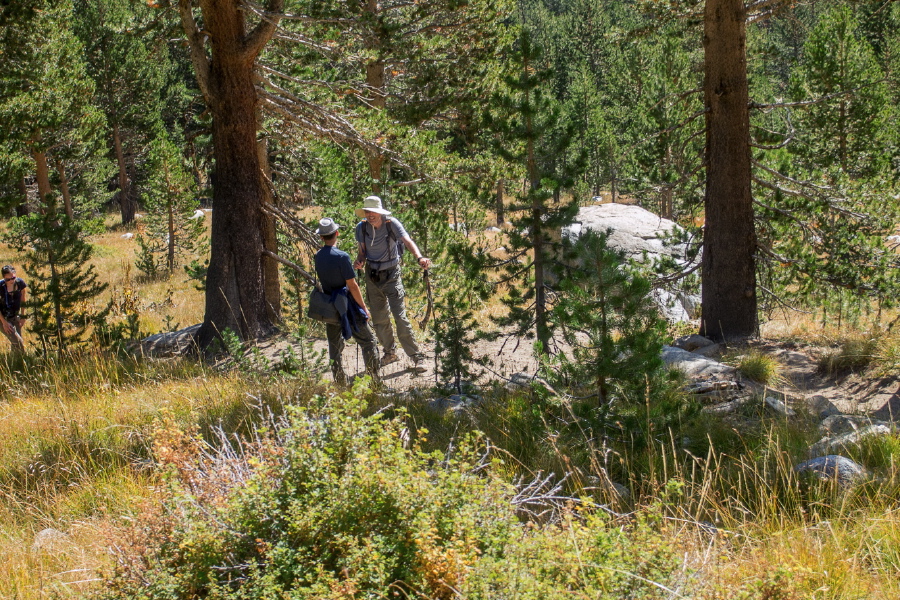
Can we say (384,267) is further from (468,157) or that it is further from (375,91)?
(468,157)

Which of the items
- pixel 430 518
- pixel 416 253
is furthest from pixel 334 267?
pixel 430 518

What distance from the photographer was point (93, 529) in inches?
141

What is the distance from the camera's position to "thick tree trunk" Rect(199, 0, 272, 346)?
26.3 feet

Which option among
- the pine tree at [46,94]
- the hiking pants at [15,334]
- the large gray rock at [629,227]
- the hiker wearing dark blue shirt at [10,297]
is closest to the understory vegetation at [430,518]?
the hiking pants at [15,334]

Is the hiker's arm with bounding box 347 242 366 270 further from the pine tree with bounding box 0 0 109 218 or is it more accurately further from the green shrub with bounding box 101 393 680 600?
the pine tree with bounding box 0 0 109 218

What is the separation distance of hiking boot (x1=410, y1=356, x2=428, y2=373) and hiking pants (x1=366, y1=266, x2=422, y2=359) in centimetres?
5

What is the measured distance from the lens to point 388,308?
7.79 m

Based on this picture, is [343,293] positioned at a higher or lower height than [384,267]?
lower

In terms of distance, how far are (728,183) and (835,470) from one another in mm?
5298

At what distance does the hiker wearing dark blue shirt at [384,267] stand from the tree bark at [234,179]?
5.18ft

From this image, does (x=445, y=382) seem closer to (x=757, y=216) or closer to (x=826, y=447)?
(x=826, y=447)

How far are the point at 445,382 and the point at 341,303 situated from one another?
1.22 meters

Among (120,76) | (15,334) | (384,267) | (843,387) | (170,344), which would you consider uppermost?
(120,76)

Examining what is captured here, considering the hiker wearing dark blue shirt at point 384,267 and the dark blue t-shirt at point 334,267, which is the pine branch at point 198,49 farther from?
the dark blue t-shirt at point 334,267
